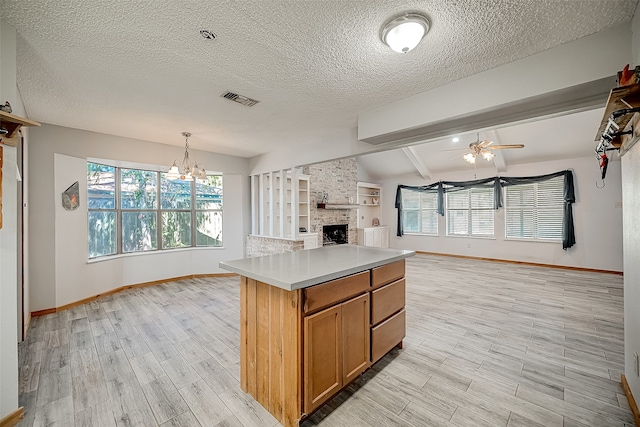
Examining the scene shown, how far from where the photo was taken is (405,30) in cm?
165

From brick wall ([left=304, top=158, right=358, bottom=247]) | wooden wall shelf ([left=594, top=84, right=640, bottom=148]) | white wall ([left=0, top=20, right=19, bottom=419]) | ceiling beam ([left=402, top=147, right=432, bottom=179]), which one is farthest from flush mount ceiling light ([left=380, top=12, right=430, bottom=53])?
ceiling beam ([left=402, top=147, right=432, bottom=179])

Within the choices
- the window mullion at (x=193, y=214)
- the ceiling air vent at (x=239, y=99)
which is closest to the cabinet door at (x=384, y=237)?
the window mullion at (x=193, y=214)

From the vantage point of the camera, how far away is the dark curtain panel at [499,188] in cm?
601

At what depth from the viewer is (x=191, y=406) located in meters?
1.89

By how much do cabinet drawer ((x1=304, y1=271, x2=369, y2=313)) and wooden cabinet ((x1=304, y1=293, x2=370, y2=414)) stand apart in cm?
5

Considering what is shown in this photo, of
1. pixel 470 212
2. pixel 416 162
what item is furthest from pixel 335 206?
pixel 470 212

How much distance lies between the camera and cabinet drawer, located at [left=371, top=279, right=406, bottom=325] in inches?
87.7

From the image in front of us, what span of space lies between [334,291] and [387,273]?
29.9 inches

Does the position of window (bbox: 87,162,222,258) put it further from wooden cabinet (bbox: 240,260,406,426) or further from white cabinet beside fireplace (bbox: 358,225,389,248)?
white cabinet beside fireplace (bbox: 358,225,389,248)

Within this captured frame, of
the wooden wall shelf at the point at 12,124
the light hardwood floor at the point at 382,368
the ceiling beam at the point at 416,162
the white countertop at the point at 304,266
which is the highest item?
the ceiling beam at the point at 416,162

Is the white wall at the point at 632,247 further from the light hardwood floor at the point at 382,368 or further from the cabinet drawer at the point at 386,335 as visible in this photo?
the cabinet drawer at the point at 386,335

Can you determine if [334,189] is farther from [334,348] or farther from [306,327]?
[306,327]

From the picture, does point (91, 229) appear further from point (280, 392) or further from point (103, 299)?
point (280, 392)

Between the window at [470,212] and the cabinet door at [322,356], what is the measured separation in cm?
721
